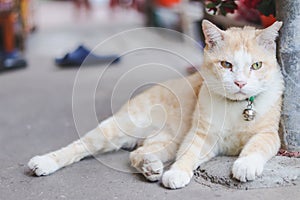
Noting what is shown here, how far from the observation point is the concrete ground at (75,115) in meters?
1.71

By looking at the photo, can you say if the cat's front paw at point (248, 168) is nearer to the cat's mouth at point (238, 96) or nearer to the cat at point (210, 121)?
the cat at point (210, 121)

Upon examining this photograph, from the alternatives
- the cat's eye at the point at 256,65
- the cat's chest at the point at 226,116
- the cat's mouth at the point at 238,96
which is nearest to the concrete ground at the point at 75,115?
the cat's chest at the point at 226,116

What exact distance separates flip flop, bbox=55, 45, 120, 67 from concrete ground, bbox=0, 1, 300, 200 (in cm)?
11

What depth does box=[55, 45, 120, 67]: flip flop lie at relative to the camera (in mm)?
4242

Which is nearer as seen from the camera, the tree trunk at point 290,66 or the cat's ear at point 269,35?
the cat's ear at point 269,35

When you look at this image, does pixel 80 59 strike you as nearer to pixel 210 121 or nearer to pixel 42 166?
pixel 42 166

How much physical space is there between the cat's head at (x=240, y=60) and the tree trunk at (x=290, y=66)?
11 centimetres

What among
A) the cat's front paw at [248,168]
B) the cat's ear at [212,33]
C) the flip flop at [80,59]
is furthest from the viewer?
the flip flop at [80,59]

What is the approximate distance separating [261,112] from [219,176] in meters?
0.32

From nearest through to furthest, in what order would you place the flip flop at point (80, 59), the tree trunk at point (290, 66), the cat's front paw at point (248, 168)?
the cat's front paw at point (248, 168) < the tree trunk at point (290, 66) < the flip flop at point (80, 59)

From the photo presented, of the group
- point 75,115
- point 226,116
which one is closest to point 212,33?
point 226,116

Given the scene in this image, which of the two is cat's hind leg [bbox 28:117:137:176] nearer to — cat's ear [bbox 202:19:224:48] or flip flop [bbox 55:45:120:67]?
cat's ear [bbox 202:19:224:48]

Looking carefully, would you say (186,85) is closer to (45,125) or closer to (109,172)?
(109,172)

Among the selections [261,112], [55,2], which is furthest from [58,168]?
[55,2]
